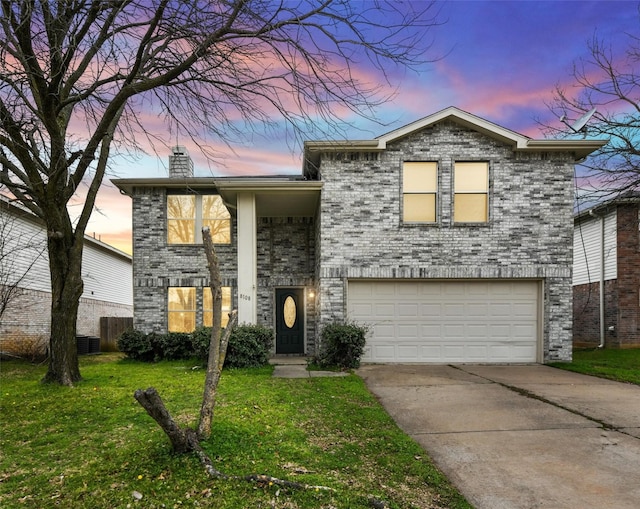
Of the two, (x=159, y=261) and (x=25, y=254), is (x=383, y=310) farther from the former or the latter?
(x=25, y=254)

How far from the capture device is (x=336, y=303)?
1007 cm

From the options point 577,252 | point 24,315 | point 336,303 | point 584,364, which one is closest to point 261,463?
point 336,303

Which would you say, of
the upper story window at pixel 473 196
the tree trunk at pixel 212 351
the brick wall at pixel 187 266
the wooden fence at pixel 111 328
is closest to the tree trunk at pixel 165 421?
the tree trunk at pixel 212 351

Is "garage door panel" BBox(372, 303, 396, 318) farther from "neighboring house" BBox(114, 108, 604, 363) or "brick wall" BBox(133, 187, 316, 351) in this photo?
"brick wall" BBox(133, 187, 316, 351)

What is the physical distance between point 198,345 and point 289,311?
3444 mm

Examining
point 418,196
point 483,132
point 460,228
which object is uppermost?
point 483,132

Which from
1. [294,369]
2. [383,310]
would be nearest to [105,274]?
[294,369]

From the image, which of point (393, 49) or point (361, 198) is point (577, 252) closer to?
point (361, 198)

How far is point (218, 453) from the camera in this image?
3.79 m

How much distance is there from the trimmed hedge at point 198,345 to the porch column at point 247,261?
478mm

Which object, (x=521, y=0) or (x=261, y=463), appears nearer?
(x=261, y=463)

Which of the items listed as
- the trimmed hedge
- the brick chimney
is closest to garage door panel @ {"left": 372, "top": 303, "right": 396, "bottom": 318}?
the trimmed hedge

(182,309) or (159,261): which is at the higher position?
(159,261)

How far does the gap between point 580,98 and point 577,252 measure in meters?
7.51
